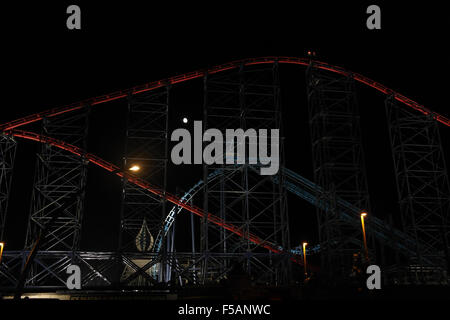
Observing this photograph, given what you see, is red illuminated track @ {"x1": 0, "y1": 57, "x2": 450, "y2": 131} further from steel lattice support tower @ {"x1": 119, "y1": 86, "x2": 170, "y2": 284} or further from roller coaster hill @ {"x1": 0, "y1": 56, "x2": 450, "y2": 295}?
steel lattice support tower @ {"x1": 119, "y1": 86, "x2": 170, "y2": 284}

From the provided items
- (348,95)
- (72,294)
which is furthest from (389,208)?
(72,294)

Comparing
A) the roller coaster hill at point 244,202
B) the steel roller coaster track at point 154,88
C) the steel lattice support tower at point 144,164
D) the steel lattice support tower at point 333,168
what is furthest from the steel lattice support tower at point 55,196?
the steel lattice support tower at point 333,168

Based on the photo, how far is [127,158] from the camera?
14859mm

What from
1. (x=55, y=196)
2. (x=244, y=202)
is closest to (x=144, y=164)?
(x=55, y=196)

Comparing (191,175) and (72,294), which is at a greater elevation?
(191,175)

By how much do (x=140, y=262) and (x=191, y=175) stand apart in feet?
23.3

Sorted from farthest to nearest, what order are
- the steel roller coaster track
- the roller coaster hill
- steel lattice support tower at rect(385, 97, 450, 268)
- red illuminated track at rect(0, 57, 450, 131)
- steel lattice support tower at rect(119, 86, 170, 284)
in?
red illuminated track at rect(0, 57, 450, 131) < the steel roller coaster track < steel lattice support tower at rect(385, 97, 450, 268) < steel lattice support tower at rect(119, 86, 170, 284) < the roller coaster hill

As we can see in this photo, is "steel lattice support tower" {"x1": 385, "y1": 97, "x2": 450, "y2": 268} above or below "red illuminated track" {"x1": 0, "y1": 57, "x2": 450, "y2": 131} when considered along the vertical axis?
below

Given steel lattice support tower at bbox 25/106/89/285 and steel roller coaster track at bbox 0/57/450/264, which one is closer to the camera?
steel lattice support tower at bbox 25/106/89/285

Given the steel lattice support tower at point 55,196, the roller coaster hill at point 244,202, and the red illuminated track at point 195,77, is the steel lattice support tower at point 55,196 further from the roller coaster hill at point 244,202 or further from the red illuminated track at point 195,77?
the red illuminated track at point 195,77

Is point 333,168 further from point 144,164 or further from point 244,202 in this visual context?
point 144,164

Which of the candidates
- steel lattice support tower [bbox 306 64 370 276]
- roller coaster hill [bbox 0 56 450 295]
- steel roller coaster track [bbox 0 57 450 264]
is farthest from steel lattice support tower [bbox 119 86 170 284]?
steel lattice support tower [bbox 306 64 370 276]
